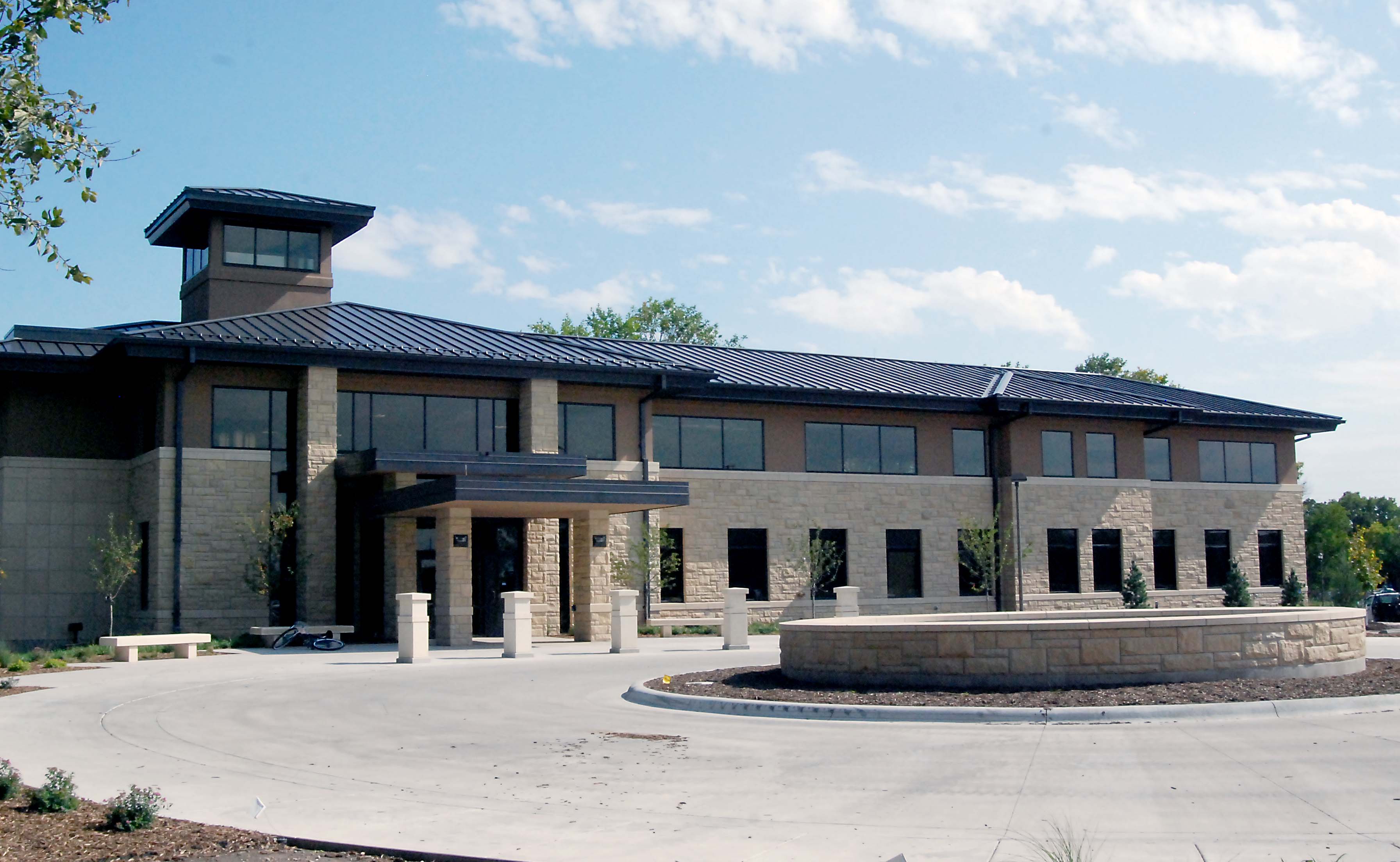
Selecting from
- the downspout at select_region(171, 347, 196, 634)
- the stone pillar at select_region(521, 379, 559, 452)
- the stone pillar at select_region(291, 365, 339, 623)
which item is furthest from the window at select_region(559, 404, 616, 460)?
the downspout at select_region(171, 347, 196, 634)

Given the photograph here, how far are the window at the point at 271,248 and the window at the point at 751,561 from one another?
1342 cm

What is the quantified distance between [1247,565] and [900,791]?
3712 cm

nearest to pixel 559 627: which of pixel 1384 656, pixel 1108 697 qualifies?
pixel 1384 656

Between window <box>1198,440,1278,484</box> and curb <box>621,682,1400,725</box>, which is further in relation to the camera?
window <box>1198,440,1278,484</box>

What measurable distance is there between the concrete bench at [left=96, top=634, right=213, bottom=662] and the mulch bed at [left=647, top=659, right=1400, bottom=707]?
13.0 m

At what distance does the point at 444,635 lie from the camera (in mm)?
27891

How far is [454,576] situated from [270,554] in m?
4.45

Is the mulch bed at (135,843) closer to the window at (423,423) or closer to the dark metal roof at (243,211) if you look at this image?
the window at (423,423)

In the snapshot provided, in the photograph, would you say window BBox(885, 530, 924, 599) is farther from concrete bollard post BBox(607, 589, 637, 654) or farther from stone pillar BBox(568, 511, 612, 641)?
concrete bollard post BBox(607, 589, 637, 654)

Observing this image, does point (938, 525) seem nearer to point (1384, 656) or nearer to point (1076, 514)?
point (1076, 514)

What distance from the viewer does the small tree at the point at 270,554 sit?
94.4ft

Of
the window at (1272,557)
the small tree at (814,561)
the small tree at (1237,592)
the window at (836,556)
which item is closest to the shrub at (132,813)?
the small tree at (814,561)

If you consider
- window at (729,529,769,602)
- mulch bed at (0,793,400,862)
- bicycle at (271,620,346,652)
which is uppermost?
window at (729,529,769,602)

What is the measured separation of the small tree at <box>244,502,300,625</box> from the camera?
28.8 m
